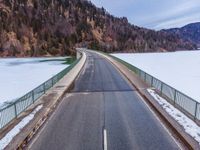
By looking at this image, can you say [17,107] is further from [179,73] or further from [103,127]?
[179,73]

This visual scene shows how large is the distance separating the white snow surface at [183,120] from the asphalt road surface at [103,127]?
943mm

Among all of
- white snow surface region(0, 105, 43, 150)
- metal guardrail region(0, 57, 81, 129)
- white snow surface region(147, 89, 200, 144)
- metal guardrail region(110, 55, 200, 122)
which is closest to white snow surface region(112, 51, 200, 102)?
metal guardrail region(110, 55, 200, 122)

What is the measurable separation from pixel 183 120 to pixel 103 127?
421 centimetres

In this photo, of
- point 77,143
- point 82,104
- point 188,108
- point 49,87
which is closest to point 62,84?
point 49,87

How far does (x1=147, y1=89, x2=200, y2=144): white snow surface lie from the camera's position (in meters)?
12.5

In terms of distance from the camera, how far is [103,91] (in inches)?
970

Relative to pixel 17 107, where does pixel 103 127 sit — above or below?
below

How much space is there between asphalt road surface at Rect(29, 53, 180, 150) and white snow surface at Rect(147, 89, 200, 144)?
943 mm

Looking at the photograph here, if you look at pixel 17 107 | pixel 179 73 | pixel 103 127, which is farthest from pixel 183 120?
pixel 179 73

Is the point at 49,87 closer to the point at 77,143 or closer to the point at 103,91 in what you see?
the point at 103,91

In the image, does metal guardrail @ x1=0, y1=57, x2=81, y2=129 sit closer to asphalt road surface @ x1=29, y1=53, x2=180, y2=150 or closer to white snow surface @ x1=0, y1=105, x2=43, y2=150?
white snow surface @ x1=0, y1=105, x2=43, y2=150

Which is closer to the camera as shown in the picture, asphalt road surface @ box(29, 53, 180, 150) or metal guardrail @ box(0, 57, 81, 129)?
asphalt road surface @ box(29, 53, 180, 150)

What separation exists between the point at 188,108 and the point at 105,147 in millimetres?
7165

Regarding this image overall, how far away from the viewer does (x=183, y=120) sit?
14.4 meters
